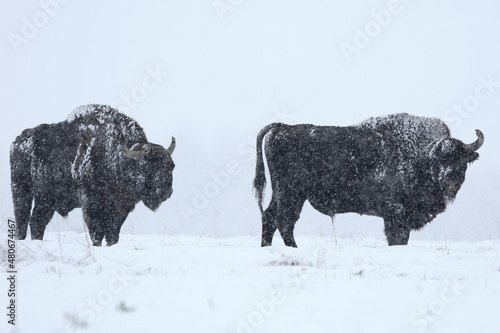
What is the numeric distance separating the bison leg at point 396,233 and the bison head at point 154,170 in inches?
149

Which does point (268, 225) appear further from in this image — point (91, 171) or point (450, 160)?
point (450, 160)

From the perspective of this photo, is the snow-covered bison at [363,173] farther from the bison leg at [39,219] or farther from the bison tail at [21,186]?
the bison tail at [21,186]

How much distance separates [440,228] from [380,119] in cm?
4554

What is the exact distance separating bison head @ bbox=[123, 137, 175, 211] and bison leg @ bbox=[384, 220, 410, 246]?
3.79m

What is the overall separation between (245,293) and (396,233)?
6.22m

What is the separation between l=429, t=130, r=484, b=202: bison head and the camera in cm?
1041

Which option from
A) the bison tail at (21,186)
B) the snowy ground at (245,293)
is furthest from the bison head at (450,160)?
the bison tail at (21,186)

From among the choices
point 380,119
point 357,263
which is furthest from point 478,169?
point 357,263

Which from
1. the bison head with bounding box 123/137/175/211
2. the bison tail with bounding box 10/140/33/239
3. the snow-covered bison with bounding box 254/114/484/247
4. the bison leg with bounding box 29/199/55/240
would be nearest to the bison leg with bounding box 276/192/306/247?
the snow-covered bison with bounding box 254/114/484/247

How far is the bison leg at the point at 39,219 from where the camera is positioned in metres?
11.5

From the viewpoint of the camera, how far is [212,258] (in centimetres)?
678

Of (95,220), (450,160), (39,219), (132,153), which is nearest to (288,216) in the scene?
(132,153)

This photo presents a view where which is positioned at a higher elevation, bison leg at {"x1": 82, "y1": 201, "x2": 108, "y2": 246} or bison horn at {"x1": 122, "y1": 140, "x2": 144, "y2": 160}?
bison horn at {"x1": 122, "y1": 140, "x2": 144, "y2": 160}

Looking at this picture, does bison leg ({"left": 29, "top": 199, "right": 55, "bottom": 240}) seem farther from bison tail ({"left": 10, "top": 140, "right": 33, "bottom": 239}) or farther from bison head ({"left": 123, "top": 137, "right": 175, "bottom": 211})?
bison head ({"left": 123, "top": 137, "right": 175, "bottom": 211})
